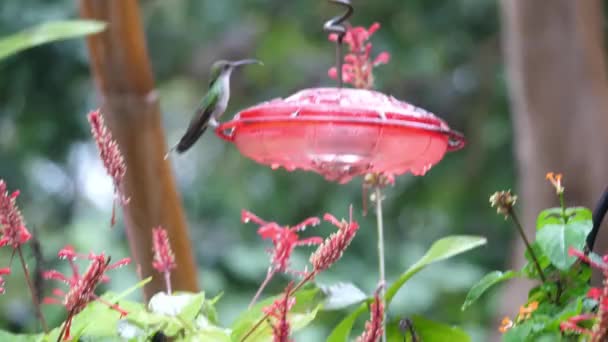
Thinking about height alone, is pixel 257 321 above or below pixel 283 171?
above

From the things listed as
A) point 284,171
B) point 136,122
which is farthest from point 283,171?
point 136,122

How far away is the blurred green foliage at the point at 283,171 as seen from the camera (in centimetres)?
406

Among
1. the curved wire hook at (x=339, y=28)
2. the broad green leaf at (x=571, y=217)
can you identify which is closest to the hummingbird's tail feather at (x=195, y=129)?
the curved wire hook at (x=339, y=28)

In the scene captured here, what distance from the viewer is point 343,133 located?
1111 mm

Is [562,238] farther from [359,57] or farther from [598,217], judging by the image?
[359,57]

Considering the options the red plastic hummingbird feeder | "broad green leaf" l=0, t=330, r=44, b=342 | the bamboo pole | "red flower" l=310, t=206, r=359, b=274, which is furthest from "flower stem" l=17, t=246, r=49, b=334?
the bamboo pole

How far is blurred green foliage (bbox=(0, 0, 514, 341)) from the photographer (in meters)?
4.06

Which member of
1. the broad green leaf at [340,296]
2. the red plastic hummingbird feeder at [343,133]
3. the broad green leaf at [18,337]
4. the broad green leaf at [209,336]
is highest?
the red plastic hummingbird feeder at [343,133]

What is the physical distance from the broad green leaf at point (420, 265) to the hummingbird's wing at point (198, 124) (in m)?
0.54

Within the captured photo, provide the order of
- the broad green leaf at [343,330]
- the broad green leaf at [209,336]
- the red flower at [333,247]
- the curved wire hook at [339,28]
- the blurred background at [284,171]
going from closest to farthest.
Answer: the red flower at [333,247] < the broad green leaf at [209,336] < the broad green leaf at [343,330] < the curved wire hook at [339,28] < the blurred background at [284,171]

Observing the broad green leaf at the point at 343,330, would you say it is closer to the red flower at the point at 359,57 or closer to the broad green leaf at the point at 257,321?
the broad green leaf at the point at 257,321

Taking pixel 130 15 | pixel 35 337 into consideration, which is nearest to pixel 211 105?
pixel 130 15

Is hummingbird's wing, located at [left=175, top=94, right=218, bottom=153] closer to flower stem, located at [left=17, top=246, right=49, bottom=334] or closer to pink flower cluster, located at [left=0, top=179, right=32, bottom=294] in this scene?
flower stem, located at [left=17, top=246, right=49, bottom=334]

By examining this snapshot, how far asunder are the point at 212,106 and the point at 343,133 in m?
0.57
